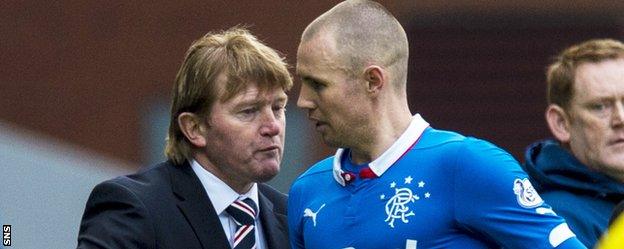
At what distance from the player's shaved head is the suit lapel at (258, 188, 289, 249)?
888 millimetres

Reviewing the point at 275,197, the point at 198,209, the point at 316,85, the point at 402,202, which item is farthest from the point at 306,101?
the point at 275,197

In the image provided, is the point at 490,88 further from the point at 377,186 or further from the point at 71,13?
the point at 377,186

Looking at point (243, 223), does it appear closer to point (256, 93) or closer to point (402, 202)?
point (256, 93)

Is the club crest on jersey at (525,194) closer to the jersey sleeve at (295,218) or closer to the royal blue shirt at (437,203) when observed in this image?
the royal blue shirt at (437,203)

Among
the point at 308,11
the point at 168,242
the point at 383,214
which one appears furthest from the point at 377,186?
the point at 308,11

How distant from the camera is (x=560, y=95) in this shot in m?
5.18

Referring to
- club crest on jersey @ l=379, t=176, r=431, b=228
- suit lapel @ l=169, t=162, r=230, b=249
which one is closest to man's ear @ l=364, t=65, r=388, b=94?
club crest on jersey @ l=379, t=176, r=431, b=228

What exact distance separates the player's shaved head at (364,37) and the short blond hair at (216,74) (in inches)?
21.5

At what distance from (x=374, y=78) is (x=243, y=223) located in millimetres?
860

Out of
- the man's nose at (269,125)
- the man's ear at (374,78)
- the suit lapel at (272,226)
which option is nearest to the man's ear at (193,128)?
the man's nose at (269,125)

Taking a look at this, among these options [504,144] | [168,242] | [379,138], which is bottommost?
[504,144]

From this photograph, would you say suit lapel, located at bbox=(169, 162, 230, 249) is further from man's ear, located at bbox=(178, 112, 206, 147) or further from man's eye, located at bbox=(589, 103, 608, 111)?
man's eye, located at bbox=(589, 103, 608, 111)

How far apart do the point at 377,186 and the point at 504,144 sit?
8113mm

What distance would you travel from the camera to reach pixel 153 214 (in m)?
4.74
